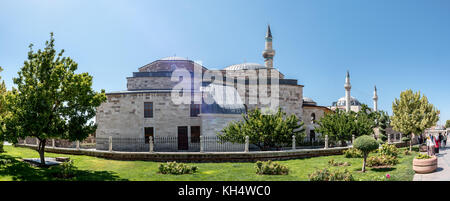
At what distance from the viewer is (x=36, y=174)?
10758mm

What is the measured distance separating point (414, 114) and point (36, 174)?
22544 mm

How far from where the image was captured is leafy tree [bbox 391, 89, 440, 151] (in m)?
20.2

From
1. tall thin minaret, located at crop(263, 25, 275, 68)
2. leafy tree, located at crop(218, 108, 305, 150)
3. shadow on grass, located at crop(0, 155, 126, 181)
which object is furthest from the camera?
tall thin minaret, located at crop(263, 25, 275, 68)

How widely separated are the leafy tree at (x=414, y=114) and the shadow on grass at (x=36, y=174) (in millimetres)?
19246

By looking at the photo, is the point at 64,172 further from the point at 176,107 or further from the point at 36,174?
the point at 176,107

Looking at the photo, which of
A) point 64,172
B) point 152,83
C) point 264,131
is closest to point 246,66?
point 152,83

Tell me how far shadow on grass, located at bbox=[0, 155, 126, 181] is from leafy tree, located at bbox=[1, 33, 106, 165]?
2.87 ft

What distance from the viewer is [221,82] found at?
24359mm

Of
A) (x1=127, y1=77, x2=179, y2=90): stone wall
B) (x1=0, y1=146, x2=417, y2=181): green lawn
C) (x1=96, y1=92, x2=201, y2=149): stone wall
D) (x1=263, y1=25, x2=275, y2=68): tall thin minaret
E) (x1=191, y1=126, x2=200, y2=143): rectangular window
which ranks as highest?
(x1=263, y1=25, x2=275, y2=68): tall thin minaret

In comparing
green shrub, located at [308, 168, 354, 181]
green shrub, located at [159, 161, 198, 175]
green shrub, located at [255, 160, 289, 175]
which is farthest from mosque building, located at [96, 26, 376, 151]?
green shrub, located at [308, 168, 354, 181]

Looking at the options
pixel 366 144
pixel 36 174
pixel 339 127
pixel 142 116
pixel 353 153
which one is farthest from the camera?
pixel 142 116

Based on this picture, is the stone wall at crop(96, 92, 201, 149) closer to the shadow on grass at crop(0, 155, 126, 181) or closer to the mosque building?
the mosque building

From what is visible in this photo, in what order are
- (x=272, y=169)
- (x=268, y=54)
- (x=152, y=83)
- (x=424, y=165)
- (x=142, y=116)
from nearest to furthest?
1. (x=424, y=165)
2. (x=272, y=169)
3. (x=142, y=116)
4. (x=152, y=83)
5. (x=268, y=54)
